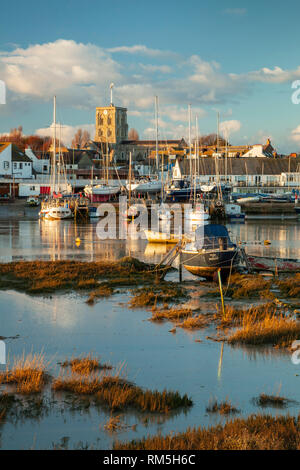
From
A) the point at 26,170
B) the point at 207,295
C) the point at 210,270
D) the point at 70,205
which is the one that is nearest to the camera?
the point at 207,295

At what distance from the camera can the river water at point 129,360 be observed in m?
10.5

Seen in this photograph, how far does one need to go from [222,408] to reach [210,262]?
50.4ft

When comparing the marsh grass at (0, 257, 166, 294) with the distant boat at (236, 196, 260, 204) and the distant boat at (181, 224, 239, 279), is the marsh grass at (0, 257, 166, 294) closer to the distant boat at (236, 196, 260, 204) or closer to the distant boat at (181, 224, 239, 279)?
the distant boat at (181, 224, 239, 279)

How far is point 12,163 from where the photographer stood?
113 m

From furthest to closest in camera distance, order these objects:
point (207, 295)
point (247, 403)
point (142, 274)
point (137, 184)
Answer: point (137, 184), point (142, 274), point (207, 295), point (247, 403)

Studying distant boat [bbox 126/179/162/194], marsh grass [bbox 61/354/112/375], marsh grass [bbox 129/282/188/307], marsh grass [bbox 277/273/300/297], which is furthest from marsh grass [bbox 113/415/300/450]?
distant boat [bbox 126/179/162/194]

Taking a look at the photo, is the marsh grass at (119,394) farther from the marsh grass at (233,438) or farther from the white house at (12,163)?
the white house at (12,163)

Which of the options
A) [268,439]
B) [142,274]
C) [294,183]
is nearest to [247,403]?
[268,439]

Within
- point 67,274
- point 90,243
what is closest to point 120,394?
point 67,274

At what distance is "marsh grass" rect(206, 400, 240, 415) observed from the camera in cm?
1124

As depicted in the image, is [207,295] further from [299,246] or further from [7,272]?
[299,246]

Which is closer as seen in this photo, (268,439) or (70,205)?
(268,439)

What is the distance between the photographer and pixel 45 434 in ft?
33.6

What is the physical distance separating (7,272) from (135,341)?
534 inches
